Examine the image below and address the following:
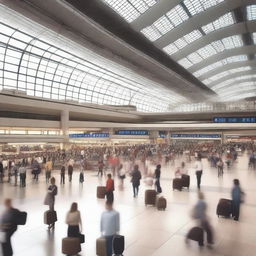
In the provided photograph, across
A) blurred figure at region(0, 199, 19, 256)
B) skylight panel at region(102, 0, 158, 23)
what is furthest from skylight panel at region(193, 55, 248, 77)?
blurred figure at region(0, 199, 19, 256)

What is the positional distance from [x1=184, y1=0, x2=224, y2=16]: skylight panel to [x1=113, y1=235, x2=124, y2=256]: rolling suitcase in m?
21.3

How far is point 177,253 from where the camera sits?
5762 millimetres

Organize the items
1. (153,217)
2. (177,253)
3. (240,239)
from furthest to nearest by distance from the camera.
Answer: (153,217)
(240,239)
(177,253)

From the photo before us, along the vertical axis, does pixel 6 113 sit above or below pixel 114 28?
below

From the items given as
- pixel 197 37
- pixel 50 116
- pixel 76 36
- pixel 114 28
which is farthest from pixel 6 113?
pixel 197 37

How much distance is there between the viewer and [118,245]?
557 centimetres

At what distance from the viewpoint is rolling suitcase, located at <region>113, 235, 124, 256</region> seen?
18.2ft

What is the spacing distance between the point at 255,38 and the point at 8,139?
28176 mm

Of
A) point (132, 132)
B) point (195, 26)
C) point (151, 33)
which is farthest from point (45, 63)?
point (195, 26)

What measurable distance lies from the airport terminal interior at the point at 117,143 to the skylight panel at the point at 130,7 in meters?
0.11

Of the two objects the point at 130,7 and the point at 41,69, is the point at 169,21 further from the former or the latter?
the point at 41,69

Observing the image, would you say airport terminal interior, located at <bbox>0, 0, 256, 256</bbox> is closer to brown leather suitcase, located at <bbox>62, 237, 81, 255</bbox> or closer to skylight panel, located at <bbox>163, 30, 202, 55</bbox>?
brown leather suitcase, located at <bbox>62, 237, 81, 255</bbox>

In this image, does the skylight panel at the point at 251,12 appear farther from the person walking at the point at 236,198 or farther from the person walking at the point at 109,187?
the person walking at the point at 109,187

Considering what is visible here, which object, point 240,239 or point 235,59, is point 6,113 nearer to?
point 240,239
